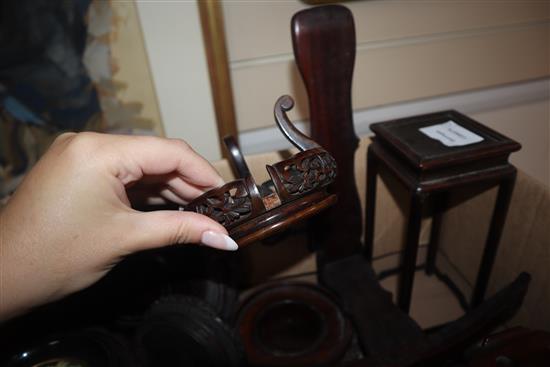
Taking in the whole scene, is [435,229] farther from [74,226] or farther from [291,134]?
[74,226]

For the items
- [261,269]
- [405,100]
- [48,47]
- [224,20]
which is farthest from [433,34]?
[48,47]

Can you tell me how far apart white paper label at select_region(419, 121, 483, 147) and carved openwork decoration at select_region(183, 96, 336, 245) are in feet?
1.38

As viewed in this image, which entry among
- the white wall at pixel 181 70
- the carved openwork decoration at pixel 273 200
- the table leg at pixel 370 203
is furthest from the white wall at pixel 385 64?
the carved openwork decoration at pixel 273 200

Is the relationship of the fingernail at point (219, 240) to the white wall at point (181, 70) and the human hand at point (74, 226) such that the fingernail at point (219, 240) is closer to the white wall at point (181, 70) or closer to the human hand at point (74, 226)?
the human hand at point (74, 226)

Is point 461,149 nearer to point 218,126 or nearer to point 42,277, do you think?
point 218,126

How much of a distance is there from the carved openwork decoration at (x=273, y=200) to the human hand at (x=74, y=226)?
23mm

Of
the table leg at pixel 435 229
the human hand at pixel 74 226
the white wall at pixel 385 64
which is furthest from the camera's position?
the table leg at pixel 435 229

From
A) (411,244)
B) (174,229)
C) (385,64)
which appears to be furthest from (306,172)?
(385,64)

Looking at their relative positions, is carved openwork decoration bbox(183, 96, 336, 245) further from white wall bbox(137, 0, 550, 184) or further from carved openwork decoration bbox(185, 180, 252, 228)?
white wall bbox(137, 0, 550, 184)

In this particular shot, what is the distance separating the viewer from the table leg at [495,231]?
765mm

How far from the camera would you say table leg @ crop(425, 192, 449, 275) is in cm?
106

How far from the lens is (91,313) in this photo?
2.47 feet

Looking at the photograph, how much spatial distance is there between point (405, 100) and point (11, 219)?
1.04 m

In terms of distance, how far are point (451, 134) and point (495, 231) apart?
0.25m
